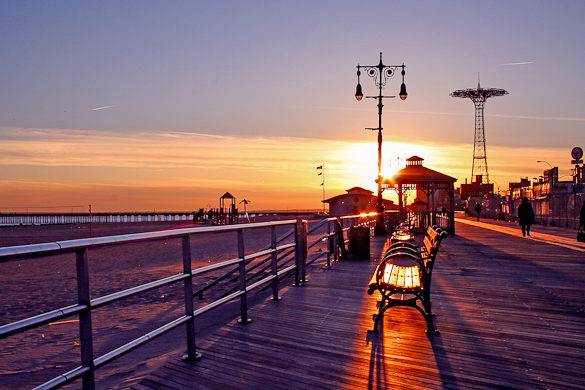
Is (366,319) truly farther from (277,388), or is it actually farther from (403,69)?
(403,69)

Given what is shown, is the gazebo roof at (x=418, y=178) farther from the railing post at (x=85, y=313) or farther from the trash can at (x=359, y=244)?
the railing post at (x=85, y=313)

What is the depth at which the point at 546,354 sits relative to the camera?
5.17 m

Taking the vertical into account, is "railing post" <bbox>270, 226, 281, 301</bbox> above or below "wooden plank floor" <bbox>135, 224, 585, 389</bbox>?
above

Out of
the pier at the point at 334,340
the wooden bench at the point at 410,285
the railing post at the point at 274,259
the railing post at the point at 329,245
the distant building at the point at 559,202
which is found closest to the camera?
the pier at the point at 334,340

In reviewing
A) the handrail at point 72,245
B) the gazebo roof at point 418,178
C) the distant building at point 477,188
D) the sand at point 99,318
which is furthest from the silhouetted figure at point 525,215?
the distant building at point 477,188

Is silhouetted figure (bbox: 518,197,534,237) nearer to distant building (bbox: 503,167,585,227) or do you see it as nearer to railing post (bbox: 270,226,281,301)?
distant building (bbox: 503,167,585,227)

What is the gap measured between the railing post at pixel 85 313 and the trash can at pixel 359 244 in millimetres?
11162

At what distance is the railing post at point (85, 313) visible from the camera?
3.41 meters

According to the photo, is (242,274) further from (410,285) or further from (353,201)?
(353,201)

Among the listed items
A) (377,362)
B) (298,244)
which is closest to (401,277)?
(377,362)

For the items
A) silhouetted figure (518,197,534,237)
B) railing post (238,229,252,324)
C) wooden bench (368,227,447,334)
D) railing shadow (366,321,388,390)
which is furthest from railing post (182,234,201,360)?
silhouetted figure (518,197,534,237)

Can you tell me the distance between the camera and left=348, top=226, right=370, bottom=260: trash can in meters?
14.3

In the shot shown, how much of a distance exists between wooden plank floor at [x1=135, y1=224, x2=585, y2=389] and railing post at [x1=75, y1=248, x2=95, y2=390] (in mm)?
846

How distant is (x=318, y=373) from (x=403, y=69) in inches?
883
